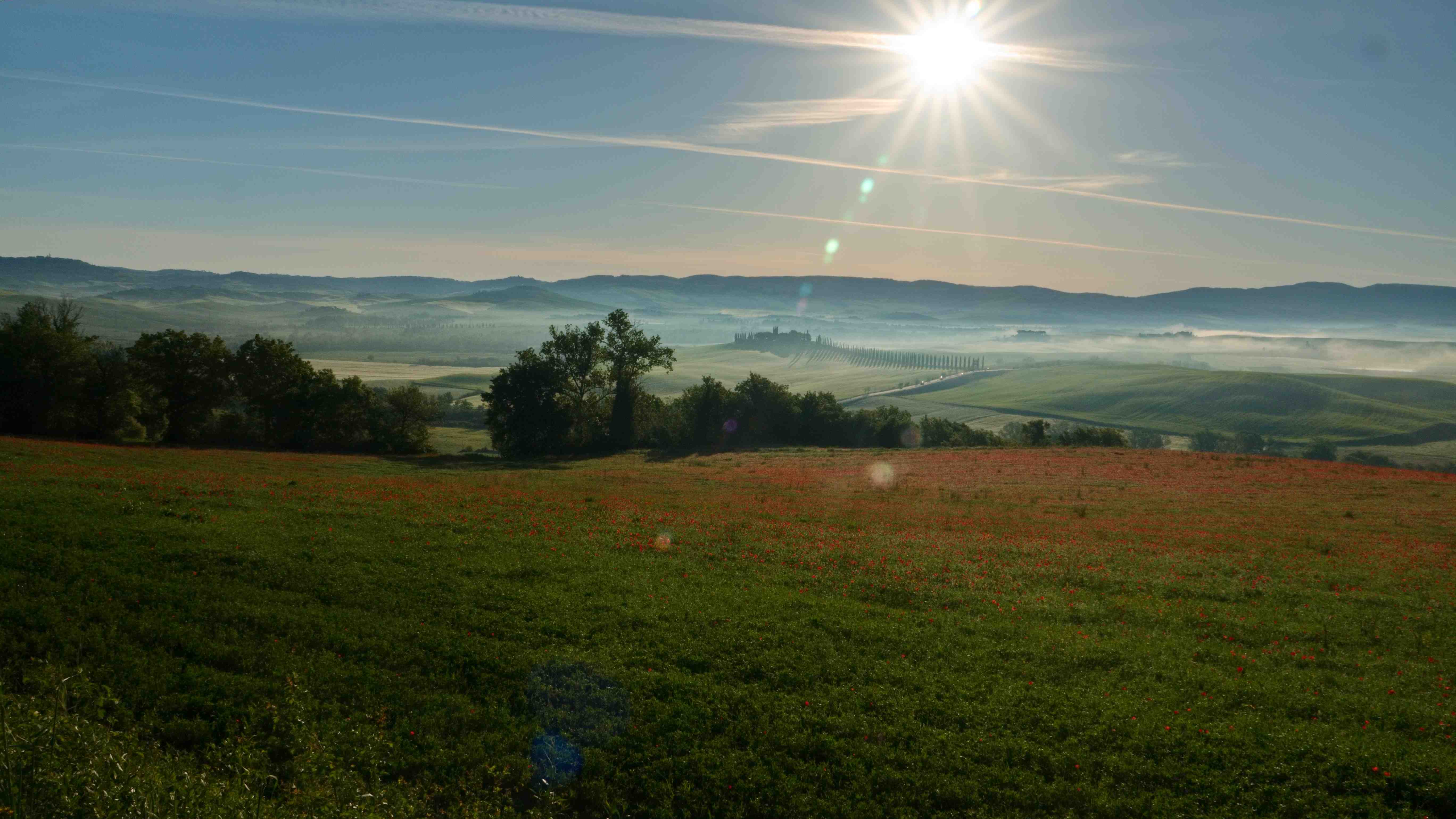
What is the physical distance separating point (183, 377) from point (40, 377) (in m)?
8.36

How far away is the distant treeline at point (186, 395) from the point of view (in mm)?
50344

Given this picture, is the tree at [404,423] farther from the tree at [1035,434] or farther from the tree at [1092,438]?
the tree at [1092,438]

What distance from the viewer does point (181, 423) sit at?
57.5 meters

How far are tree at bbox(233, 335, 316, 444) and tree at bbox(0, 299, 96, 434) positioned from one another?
945 cm

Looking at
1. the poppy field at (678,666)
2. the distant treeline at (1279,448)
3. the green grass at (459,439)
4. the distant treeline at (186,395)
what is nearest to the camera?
the poppy field at (678,666)

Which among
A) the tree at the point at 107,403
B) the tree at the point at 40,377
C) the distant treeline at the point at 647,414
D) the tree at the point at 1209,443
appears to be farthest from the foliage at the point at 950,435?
the tree at the point at 1209,443

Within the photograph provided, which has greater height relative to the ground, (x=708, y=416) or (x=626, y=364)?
(x=626, y=364)

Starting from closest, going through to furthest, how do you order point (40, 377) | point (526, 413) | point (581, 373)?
point (40, 377)
point (526, 413)
point (581, 373)

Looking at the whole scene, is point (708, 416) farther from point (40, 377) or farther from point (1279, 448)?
point (1279, 448)

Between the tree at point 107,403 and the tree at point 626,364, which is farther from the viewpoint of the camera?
→ the tree at point 626,364

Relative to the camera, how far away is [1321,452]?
13925 cm

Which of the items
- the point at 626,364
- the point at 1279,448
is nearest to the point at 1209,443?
the point at 1279,448

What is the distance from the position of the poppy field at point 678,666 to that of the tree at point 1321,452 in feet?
456

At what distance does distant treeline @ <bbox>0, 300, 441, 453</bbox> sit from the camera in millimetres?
50344
